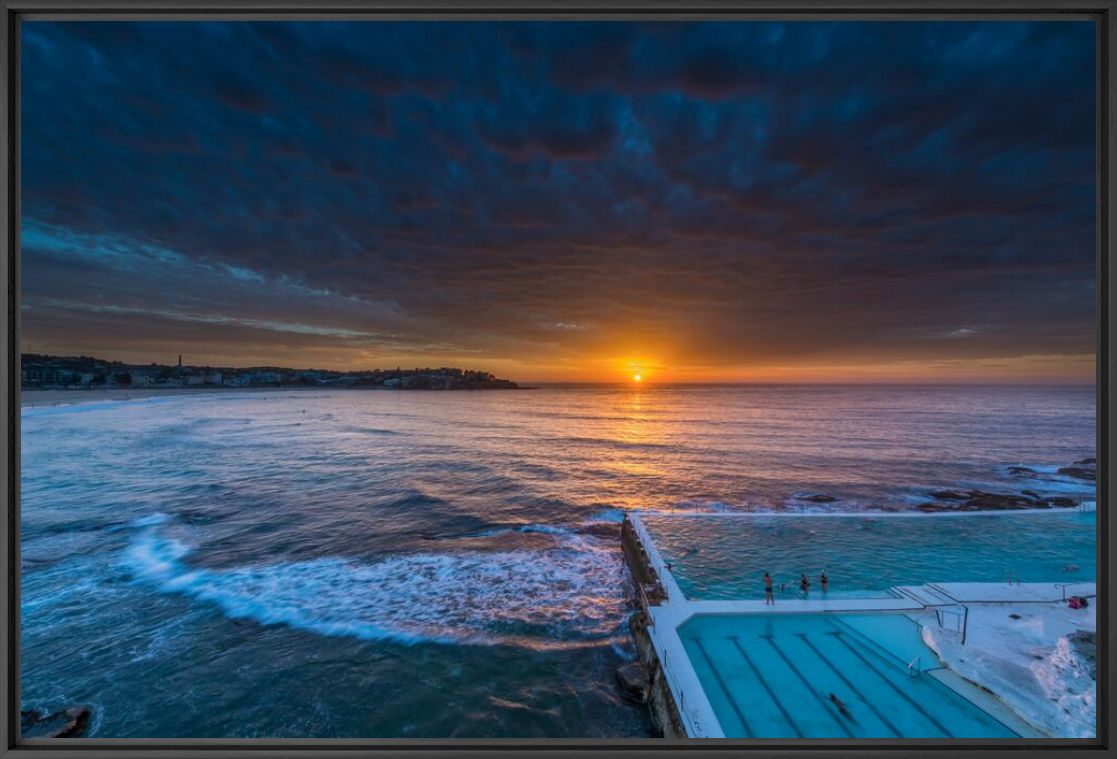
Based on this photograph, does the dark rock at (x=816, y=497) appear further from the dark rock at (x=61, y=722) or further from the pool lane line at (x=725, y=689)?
the dark rock at (x=61, y=722)

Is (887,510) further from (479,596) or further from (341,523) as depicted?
(341,523)

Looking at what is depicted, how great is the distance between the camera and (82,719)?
4.46 m

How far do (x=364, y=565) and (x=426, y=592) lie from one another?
75.8 inches

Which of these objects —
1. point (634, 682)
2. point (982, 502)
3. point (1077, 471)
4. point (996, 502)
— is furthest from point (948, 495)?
point (634, 682)

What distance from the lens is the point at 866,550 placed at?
8570mm

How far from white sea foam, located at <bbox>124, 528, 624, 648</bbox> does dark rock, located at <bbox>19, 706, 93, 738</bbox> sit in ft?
6.18

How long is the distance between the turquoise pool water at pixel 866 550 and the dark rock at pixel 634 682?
190 centimetres

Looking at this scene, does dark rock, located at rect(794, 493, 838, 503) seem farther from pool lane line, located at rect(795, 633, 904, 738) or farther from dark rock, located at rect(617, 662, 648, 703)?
dark rock, located at rect(617, 662, 648, 703)

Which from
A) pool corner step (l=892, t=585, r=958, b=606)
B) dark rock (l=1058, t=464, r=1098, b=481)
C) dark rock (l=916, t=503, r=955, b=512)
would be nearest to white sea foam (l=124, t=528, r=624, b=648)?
pool corner step (l=892, t=585, r=958, b=606)

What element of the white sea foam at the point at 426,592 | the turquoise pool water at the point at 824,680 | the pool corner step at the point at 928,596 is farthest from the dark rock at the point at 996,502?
the white sea foam at the point at 426,592

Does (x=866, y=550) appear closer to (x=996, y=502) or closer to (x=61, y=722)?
(x=996, y=502)

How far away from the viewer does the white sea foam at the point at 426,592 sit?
6152 mm

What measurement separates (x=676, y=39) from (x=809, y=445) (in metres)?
25.9

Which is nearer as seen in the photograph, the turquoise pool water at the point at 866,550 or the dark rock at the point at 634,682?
the dark rock at the point at 634,682
